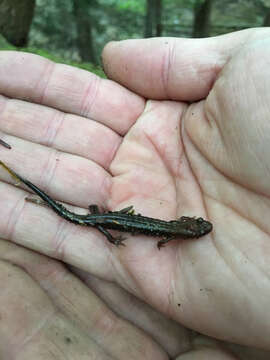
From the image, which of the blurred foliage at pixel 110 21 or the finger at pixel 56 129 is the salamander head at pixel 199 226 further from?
the blurred foliage at pixel 110 21

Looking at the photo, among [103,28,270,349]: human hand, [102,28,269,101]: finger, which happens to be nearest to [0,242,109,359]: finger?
[103,28,270,349]: human hand

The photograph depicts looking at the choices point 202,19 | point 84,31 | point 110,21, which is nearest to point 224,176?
point 202,19

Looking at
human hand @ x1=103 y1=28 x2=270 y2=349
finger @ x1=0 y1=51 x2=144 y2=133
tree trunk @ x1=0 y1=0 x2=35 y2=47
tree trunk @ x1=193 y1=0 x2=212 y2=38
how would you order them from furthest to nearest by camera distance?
tree trunk @ x1=193 y1=0 x2=212 y2=38 < tree trunk @ x1=0 y1=0 x2=35 y2=47 < finger @ x1=0 y1=51 x2=144 y2=133 < human hand @ x1=103 y1=28 x2=270 y2=349

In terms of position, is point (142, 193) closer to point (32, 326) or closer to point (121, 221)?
point (121, 221)

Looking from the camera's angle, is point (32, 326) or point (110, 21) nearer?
point (32, 326)

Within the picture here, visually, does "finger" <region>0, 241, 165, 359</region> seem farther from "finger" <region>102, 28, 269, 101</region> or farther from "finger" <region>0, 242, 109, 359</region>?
"finger" <region>102, 28, 269, 101</region>
